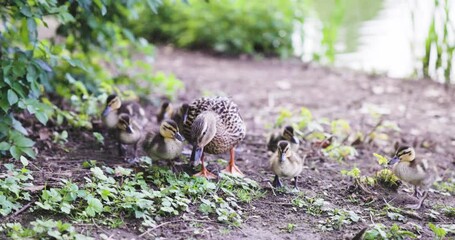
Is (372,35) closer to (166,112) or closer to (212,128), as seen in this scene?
(166,112)

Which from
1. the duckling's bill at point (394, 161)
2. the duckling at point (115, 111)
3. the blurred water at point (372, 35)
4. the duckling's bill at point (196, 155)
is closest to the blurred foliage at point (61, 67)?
the duckling at point (115, 111)

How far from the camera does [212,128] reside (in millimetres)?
6004

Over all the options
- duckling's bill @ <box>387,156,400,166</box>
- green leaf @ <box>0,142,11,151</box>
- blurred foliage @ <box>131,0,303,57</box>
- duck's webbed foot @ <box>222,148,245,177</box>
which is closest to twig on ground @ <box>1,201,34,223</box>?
green leaf @ <box>0,142,11,151</box>

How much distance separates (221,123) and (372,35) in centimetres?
895

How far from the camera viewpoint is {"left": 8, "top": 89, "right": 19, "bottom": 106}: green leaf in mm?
5840

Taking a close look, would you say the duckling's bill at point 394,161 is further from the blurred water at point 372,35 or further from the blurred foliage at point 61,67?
the blurred water at point 372,35

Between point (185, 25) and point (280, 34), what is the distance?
1901mm

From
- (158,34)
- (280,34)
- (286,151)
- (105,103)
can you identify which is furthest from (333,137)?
(158,34)

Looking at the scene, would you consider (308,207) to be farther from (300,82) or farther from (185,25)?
(185,25)

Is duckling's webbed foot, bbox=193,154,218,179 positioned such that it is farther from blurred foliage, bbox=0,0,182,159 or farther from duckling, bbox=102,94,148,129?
blurred foliage, bbox=0,0,182,159

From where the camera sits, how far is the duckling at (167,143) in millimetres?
6067

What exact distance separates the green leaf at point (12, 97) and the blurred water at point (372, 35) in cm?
702

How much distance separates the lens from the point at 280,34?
12.8m

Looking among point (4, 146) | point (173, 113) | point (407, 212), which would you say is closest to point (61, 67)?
point (173, 113)
